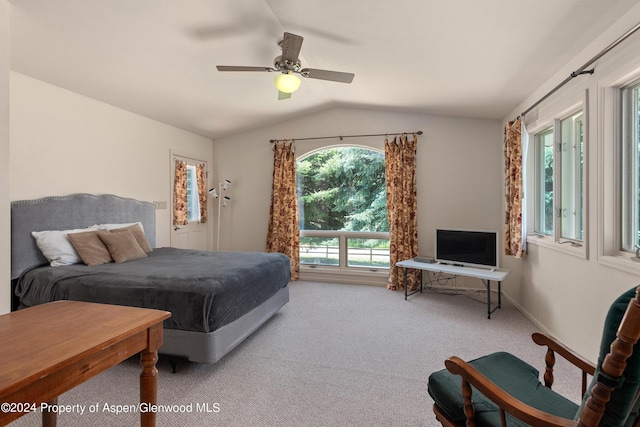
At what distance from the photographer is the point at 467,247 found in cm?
403

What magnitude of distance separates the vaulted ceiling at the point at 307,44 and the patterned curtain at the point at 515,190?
43 cm

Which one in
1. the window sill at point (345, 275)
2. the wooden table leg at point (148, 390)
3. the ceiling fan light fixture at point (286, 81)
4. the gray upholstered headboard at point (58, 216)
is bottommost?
the window sill at point (345, 275)

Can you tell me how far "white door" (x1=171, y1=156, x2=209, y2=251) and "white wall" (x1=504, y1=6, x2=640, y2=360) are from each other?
476cm

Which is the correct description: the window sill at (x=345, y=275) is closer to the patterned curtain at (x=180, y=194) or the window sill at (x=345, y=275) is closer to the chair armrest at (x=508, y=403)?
the patterned curtain at (x=180, y=194)

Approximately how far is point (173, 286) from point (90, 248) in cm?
140

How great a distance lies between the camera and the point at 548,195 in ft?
11.0

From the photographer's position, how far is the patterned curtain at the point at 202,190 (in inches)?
208

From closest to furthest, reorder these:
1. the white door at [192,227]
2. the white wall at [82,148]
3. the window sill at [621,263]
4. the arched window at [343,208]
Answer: the window sill at [621,263]
the white wall at [82,148]
the white door at [192,227]
the arched window at [343,208]

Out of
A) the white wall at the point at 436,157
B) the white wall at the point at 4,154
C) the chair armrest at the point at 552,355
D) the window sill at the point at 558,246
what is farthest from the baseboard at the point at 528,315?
the white wall at the point at 4,154

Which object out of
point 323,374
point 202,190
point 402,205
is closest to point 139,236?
point 202,190

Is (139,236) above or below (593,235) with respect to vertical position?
below

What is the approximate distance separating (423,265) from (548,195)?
1.55 m

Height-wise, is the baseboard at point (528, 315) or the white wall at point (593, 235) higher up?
the white wall at point (593, 235)

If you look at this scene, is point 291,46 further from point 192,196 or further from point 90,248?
point 192,196
